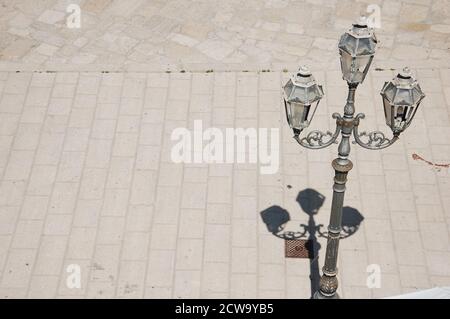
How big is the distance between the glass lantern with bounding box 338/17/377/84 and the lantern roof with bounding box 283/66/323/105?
50 cm

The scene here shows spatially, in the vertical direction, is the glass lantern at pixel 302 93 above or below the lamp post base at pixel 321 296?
above

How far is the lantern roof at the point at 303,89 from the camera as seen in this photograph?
9.83 metres

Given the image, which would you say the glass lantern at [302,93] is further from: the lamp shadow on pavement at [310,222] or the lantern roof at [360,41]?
the lamp shadow on pavement at [310,222]

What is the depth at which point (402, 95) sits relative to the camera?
32.0 feet

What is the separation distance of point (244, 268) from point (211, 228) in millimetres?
1135

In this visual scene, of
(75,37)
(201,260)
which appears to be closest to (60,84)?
(75,37)

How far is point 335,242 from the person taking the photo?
37.8 feet

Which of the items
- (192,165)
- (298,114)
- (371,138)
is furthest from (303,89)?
(192,165)

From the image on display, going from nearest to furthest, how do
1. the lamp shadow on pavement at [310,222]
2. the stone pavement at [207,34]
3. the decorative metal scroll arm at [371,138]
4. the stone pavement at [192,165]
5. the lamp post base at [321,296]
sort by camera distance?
the decorative metal scroll arm at [371,138], the lamp post base at [321,296], the stone pavement at [192,165], the lamp shadow on pavement at [310,222], the stone pavement at [207,34]

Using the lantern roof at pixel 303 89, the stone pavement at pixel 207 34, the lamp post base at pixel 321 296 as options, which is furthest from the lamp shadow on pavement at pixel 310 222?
the lantern roof at pixel 303 89

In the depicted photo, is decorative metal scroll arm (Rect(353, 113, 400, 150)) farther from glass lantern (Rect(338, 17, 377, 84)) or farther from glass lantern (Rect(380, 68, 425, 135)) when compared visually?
glass lantern (Rect(338, 17, 377, 84))

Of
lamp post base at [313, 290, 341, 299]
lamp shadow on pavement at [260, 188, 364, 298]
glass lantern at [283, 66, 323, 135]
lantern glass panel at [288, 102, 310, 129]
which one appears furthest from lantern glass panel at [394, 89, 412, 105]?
lamp shadow on pavement at [260, 188, 364, 298]
